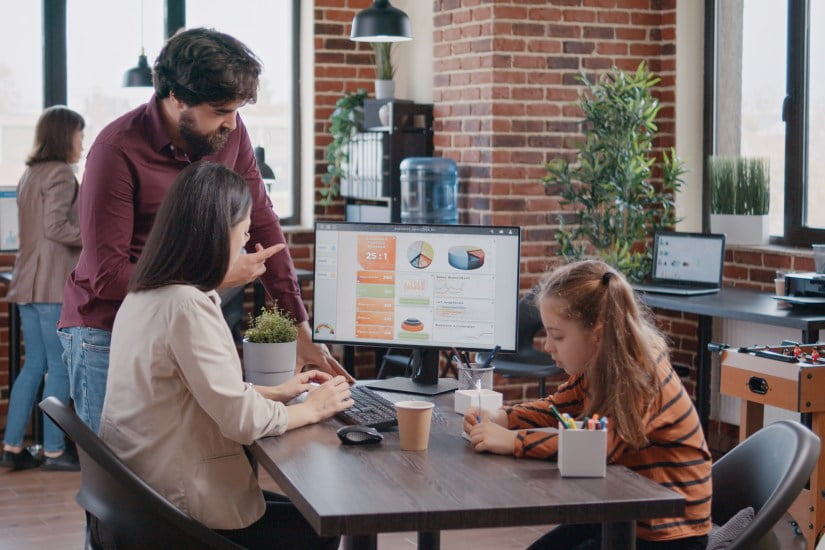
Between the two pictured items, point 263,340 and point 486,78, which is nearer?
point 263,340

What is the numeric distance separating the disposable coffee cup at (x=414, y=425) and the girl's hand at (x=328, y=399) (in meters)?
0.26

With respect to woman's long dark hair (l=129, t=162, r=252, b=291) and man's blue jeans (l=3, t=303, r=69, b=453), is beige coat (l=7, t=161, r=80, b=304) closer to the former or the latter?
man's blue jeans (l=3, t=303, r=69, b=453)

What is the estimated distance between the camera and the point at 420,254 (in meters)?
2.81

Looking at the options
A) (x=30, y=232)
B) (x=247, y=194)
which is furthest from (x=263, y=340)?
(x=30, y=232)

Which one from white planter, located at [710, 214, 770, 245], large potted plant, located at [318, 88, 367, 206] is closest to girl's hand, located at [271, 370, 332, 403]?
white planter, located at [710, 214, 770, 245]

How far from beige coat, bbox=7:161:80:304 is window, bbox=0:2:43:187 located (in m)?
1.00

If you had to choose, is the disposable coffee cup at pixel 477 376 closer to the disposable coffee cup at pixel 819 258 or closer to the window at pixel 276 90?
the disposable coffee cup at pixel 819 258

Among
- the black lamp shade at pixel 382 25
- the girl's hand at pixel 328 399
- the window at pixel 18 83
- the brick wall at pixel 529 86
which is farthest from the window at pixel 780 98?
the window at pixel 18 83

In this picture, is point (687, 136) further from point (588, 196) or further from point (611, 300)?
point (611, 300)

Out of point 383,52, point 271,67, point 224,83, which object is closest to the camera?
point 224,83

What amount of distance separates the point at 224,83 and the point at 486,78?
9.71 feet

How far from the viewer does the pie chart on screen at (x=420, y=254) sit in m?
2.80

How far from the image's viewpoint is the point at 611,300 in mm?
2188

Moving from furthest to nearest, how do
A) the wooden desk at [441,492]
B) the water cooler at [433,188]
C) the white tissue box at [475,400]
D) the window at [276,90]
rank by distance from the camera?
the window at [276,90], the water cooler at [433,188], the white tissue box at [475,400], the wooden desk at [441,492]
